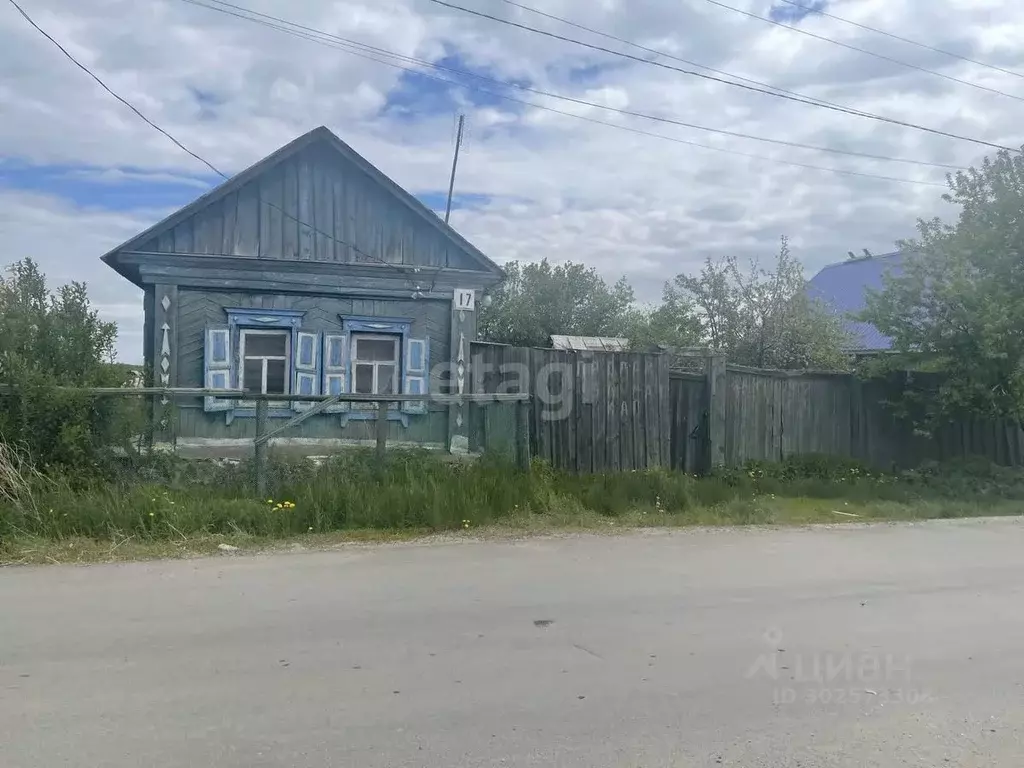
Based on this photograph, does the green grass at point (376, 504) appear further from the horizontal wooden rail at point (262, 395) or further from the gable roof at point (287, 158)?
the gable roof at point (287, 158)

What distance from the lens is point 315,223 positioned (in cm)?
1307

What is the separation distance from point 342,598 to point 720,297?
1538 centimetres

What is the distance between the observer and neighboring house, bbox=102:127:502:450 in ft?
40.9

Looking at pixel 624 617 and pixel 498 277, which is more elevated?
pixel 498 277

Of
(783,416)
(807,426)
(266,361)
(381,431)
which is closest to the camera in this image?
(381,431)

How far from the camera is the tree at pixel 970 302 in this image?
43.6 feet

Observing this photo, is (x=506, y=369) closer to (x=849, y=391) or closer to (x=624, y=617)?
(x=849, y=391)

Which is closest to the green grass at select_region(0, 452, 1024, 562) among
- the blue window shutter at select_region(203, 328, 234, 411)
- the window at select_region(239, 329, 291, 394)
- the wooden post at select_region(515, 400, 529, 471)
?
the wooden post at select_region(515, 400, 529, 471)

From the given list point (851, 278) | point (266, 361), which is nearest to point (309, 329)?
point (266, 361)

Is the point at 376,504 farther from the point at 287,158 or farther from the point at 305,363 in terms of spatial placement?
the point at 287,158

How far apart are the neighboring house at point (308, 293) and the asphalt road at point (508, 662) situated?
5.02m

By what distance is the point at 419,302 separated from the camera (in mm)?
13531

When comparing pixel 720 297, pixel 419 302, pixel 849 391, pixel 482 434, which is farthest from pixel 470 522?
pixel 720 297

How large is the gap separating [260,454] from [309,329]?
3.45 metres
